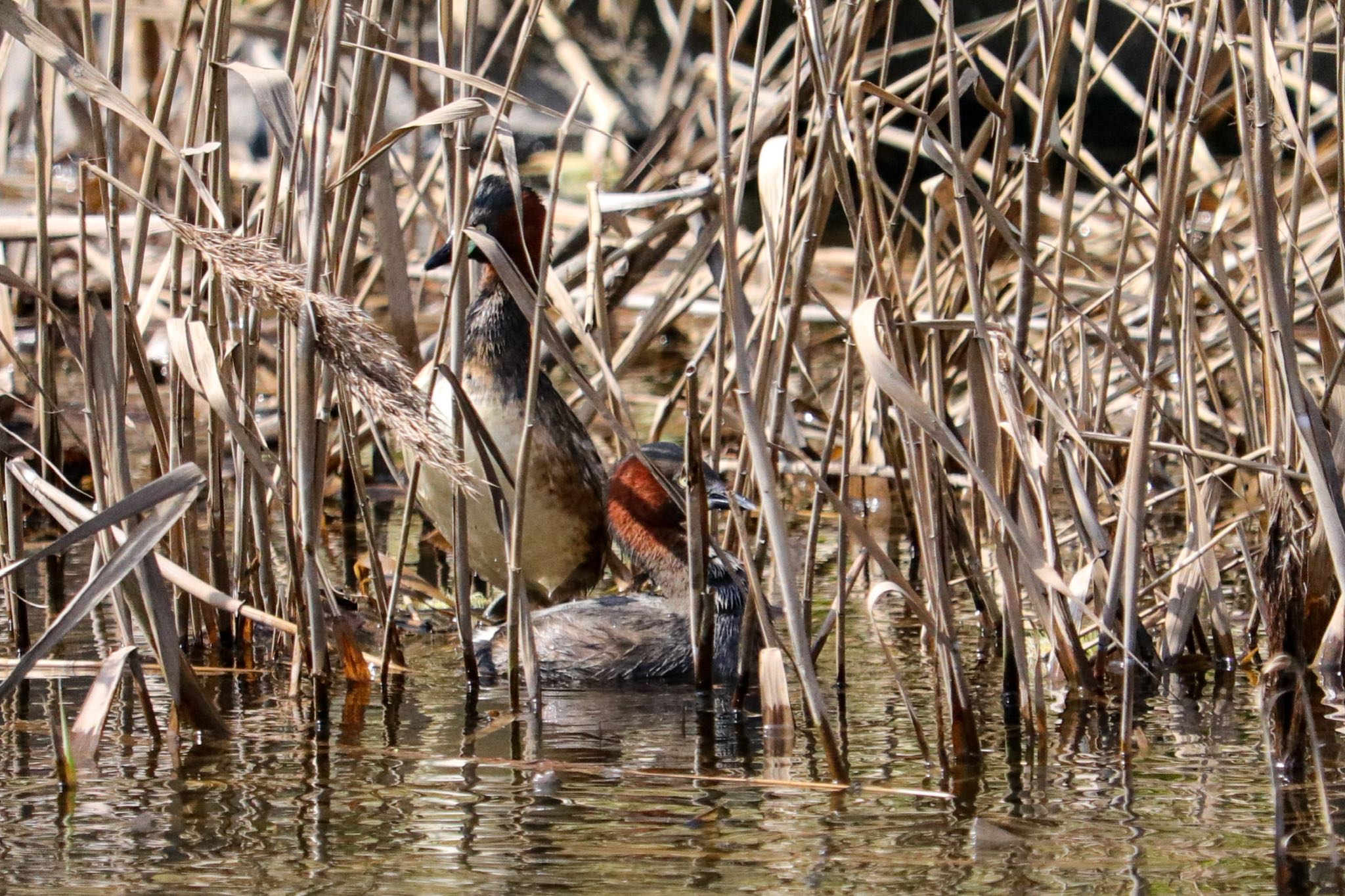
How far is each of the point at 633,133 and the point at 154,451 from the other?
28.4ft

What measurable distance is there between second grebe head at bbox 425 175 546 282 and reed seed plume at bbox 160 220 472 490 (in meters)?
1.61

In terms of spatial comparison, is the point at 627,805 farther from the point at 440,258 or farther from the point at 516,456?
the point at 440,258

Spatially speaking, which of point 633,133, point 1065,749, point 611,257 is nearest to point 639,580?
point 611,257

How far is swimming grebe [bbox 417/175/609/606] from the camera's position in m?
4.89

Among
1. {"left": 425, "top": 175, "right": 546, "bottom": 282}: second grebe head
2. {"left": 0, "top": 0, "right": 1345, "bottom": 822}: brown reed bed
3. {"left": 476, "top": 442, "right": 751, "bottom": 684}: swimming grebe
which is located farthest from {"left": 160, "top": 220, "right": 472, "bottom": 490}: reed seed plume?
{"left": 425, "top": 175, "right": 546, "bottom": 282}: second grebe head

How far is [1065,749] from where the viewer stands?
3.50m

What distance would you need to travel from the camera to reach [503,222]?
5324 mm

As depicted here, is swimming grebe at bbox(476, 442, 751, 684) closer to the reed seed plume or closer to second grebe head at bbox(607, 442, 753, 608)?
second grebe head at bbox(607, 442, 753, 608)

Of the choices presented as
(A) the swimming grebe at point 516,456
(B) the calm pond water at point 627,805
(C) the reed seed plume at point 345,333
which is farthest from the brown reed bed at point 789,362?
(A) the swimming grebe at point 516,456

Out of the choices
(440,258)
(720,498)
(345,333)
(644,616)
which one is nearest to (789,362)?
(345,333)

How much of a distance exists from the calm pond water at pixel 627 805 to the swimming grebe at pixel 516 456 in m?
0.99

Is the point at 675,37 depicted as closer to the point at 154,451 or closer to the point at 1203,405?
the point at 1203,405

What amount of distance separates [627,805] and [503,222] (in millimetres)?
2615

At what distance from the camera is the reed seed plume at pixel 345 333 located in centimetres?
287
